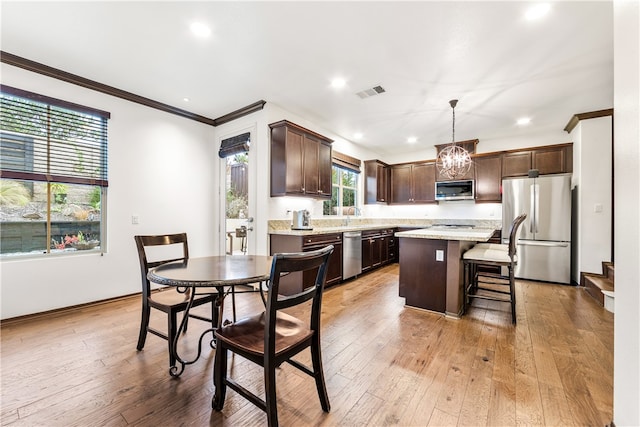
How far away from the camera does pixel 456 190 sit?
5.90 m

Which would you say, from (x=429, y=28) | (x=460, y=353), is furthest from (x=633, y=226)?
(x=429, y=28)

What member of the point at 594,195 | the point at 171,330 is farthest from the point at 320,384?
the point at 594,195

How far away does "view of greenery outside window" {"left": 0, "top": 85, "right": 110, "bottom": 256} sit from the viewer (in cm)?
274

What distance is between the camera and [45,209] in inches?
117

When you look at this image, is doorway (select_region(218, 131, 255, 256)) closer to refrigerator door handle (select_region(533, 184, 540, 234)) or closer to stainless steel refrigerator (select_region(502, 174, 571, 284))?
stainless steel refrigerator (select_region(502, 174, 571, 284))

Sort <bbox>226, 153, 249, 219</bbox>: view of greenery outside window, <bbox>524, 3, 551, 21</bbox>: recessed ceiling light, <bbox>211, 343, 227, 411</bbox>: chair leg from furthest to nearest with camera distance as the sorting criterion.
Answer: <bbox>226, 153, 249, 219</bbox>: view of greenery outside window
<bbox>524, 3, 551, 21</bbox>: recessed ceiling light
<bbox>211, 343, 227, 411</bbox>: chair leg

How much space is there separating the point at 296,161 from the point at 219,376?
9.93ft

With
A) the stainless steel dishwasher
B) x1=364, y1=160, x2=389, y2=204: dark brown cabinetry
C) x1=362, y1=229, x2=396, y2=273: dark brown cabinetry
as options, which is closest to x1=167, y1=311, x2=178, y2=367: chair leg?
the stainless steel dishwasher

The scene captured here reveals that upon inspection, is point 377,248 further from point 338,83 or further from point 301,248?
point 338,83

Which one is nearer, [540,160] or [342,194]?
[540,160]

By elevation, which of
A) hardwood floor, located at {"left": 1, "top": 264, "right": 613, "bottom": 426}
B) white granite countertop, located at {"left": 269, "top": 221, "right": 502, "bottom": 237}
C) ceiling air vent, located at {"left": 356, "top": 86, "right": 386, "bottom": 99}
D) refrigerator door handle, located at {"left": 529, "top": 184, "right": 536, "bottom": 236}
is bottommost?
hardwood floor, located at {"left": 1, "top": 264, "right": 613, "bottom": 426}

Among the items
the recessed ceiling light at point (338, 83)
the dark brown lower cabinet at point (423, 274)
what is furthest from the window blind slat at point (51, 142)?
the dark brown lower cabinet at point (423, 274)

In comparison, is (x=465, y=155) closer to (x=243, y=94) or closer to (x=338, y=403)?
(x=243, y=94)

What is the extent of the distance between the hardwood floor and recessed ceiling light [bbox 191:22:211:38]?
108 inches
